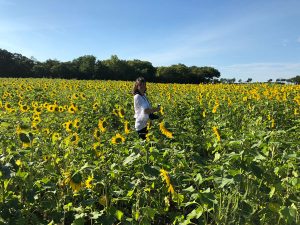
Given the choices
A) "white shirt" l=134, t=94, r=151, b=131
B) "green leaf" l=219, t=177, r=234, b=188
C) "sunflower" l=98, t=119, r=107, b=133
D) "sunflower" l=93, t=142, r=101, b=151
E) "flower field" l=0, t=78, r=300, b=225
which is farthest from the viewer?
"white shirt" l=134, t=94, r=151, b=131

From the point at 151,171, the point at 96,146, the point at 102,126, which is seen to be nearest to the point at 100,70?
the point at 102,126

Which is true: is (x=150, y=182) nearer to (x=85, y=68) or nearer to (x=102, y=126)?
(x=102, y=126)

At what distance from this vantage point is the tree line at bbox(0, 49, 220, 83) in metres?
45.4

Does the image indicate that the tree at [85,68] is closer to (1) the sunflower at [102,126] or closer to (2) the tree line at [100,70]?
(2) the tree line at [100,70]

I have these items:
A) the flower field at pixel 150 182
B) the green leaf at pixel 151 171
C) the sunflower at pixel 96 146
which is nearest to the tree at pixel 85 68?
the flower field at pixel 150 182

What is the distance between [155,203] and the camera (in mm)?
3604

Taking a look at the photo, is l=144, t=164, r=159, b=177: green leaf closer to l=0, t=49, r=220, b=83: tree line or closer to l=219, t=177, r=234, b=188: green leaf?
l=219, t=177, r=234, b=188: green leaf

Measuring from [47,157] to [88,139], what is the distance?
1.35 meters

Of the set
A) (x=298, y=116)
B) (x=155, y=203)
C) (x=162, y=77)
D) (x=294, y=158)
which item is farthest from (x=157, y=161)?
(x=162, y=77)

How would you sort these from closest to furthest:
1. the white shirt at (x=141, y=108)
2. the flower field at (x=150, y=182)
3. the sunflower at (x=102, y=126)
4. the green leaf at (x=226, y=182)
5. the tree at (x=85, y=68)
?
the green leaf at (x=226, y=182)
the flower field at (x=150, y=182)
the sunflower at (x=102, y=126)
the white shirt at (x=141, y=108)
the tree at (x=85, y=68)

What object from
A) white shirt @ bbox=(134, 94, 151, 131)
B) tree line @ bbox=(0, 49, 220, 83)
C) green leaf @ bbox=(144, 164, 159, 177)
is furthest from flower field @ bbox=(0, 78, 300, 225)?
tree line @ bbox=(0, 49, 220, 83)

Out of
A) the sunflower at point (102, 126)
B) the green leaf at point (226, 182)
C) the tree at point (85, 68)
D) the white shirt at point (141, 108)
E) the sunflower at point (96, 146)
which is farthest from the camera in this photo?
the tree at point (85, 68)

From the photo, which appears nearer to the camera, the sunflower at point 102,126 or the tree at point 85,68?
the sunflower at point 102,126

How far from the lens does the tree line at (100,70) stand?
45.4m
